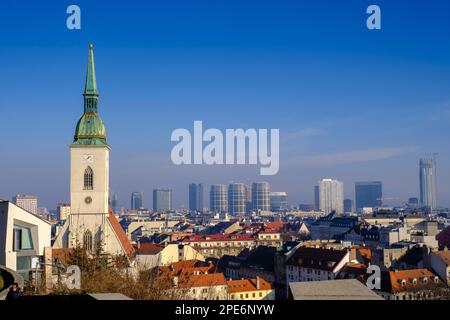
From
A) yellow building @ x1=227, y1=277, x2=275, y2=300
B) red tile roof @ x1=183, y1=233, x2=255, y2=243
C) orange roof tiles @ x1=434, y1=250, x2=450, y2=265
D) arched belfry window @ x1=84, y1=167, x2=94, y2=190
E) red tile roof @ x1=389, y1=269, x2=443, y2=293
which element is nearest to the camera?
arched belfry window @ x1=84, y1=167, x2=94, y2=190

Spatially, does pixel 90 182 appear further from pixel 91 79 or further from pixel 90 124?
pixel 91 79

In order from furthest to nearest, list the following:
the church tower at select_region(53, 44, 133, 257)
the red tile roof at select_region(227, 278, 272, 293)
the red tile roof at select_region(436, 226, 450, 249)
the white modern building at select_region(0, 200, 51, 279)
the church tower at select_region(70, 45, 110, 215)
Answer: the red tile roof at select_region(436, 226, 450, 249) → the red tile roof at select_region(227, 278, 272, 293) → the church tower at select_region(70, 45, 110, 215) → the church tower at select_region(53, 44, 133, 257) → the white modern building at select_region(0, 200, 51, 279)

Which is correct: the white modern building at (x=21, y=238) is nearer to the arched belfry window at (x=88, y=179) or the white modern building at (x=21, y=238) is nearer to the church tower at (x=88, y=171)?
the church tower at (x=88, y=171)

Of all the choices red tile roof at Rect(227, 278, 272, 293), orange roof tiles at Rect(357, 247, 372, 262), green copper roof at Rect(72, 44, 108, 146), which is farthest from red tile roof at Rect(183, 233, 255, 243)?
green copper roof at Rect(72, 44, 108, 146)

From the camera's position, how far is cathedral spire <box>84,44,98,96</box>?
4466cm

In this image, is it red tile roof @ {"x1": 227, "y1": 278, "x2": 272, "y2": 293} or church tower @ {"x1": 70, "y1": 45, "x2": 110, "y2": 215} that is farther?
red tile roof @ {"x1": 227, "y1": 278, "x2": 272, "y2": 293}

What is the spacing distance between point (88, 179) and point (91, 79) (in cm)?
Result: 804

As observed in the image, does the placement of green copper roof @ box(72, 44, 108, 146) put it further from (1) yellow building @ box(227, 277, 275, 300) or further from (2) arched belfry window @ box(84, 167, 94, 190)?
(1) yellow building @ box(227, 277, 275, 300)

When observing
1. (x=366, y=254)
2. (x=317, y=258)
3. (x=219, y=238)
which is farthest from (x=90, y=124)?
(x=219, y=238)

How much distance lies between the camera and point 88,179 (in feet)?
142

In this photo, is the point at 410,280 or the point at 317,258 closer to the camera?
the point at 410,280

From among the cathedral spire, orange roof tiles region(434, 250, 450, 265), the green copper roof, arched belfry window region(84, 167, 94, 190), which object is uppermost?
the cathedral spire

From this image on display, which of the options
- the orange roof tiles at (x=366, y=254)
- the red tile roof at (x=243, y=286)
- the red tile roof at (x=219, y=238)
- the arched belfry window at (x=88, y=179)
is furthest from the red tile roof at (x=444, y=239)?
the arched belfry window at (x=88, y=179)

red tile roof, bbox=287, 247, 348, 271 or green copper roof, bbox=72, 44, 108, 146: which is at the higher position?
green copper roof, bbox=72, 44, 108, 146
